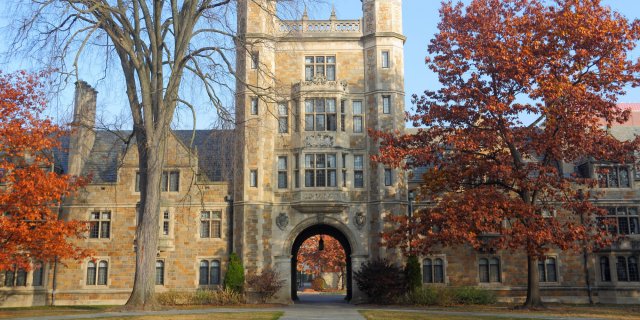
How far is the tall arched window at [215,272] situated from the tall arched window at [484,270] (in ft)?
41.4

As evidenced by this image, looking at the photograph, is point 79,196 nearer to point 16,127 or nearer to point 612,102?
point 16,127

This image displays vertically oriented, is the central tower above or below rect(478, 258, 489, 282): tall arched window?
above

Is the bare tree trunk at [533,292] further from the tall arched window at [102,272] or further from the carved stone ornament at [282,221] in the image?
the tall arched window at [102,272]

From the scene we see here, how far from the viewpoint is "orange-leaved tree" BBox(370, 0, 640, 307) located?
2088cm

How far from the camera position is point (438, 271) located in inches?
1105

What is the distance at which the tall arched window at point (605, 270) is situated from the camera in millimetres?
27906

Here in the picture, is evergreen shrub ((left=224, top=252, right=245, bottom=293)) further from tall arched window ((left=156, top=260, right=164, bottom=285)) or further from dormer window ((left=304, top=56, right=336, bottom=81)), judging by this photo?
dormer window ((left=304, top=56, right=336, bottom=81))

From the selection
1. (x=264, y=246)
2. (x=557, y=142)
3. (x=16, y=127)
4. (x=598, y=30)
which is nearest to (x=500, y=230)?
(x=557, y=142)

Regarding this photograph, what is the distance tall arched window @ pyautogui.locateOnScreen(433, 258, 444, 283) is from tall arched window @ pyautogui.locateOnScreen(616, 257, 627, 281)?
8546 mm

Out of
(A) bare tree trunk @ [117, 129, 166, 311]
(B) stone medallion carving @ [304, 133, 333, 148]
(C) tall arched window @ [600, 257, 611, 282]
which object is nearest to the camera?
(A) bare tree trunk @ [117, 129, 166, 311]

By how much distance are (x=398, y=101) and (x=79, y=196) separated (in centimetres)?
1629

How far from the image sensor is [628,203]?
2833 centimetres

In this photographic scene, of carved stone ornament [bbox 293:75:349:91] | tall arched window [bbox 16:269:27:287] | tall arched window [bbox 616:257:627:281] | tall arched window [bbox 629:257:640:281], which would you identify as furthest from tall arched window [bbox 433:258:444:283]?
tall arched window [bbox 16:269:27:287]

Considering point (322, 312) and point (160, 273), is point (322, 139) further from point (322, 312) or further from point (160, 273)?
point (160, 273)
